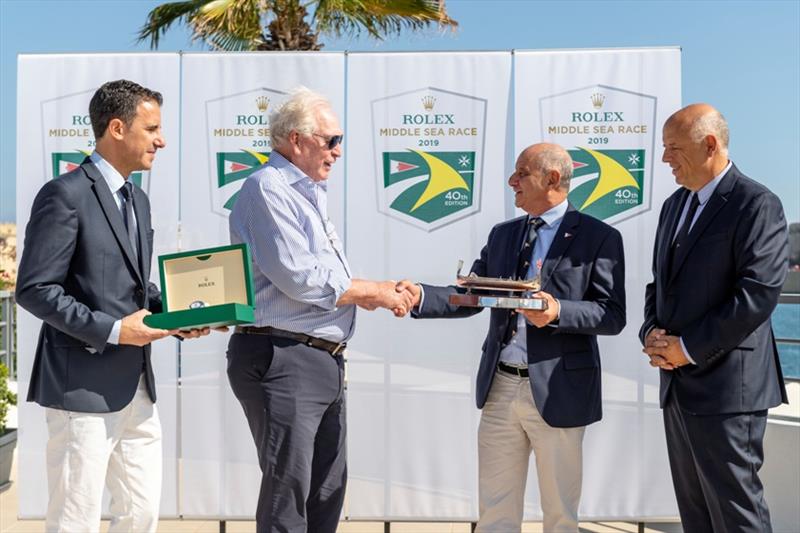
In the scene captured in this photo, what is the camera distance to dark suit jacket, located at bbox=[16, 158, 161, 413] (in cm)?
264

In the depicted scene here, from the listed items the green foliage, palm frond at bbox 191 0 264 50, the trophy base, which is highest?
palm frond at bbox 191 0 264 50

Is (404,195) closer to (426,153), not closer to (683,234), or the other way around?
(426,153)

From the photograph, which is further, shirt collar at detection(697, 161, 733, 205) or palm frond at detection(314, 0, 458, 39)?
palm frond at detection(314, 0, 458, 39)

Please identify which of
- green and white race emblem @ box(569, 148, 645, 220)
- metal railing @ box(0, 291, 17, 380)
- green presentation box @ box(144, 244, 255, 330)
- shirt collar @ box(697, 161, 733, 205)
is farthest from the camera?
metal railing @ box(0, 291, 17, 380)

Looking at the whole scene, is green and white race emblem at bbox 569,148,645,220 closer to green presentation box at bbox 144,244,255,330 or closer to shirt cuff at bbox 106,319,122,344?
green presentation box at bbox 144,244,255,330

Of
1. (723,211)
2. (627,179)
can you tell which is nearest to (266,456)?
(723,211)

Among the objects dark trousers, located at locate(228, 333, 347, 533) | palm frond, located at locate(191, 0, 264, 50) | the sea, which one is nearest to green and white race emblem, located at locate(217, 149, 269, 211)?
dark trousers, located at locate(228, 333, 347, 533)

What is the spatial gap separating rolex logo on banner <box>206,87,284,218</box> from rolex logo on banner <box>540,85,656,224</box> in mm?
1623

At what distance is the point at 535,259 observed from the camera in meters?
3.38

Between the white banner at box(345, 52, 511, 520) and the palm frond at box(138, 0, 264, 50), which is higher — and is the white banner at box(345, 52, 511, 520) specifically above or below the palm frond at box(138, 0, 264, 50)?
below

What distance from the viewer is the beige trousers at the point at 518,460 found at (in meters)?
3.27

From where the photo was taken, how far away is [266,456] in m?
2.87

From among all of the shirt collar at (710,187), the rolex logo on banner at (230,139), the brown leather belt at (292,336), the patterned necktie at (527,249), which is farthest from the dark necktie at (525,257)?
the rolex logo on banner at (230,139)

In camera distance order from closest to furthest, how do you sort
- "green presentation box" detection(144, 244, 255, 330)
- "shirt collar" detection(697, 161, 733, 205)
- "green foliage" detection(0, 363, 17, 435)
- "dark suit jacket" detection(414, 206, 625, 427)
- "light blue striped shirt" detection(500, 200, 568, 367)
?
"green presentation box" detection(144, 244, 255, 330)
"shirt collar" detection(697, 161, 733, 205)
"dark suit jacket" detection(414, 206, 625, 427)
"light blue striped shirt" detection(500, 200, 568, 367)
"green foliage" detection(0, 363, 17, 435)
